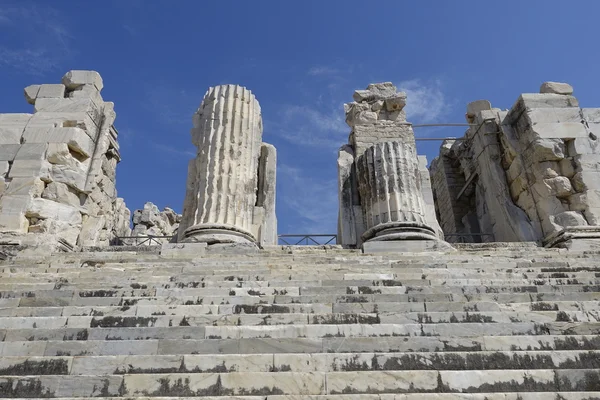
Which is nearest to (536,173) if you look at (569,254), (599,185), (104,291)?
(599,185)

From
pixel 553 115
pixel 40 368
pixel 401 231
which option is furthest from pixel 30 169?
pixel 553 115

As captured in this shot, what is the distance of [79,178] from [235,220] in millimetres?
3729

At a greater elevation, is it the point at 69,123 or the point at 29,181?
the point at 69,123

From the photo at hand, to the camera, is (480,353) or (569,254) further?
(569,254)

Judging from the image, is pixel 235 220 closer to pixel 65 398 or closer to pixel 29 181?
pixel 29 181

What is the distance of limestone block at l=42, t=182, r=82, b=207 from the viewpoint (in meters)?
10.4

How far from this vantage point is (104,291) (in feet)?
19.3

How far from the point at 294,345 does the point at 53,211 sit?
25.6 ft

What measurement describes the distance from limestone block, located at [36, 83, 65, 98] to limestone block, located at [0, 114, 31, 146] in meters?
0.69

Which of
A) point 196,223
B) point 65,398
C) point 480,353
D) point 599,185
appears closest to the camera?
point 65,398

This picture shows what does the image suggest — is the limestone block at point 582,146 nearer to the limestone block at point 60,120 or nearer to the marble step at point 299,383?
the marble step at point 299,383

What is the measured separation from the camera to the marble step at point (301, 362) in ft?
12.9

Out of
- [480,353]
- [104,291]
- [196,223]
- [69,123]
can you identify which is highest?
[69,123]

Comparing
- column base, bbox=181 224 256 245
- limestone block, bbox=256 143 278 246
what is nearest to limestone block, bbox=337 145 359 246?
limestone block, bbox=256 143 278 246
